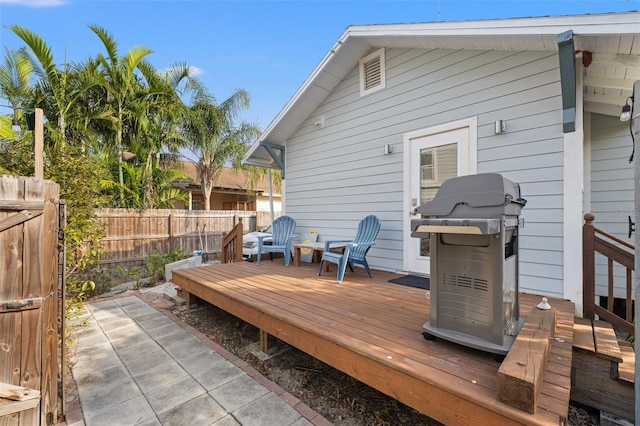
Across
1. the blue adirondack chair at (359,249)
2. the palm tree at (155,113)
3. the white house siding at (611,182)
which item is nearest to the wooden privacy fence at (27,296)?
the blue adirondack chair at (359,249)

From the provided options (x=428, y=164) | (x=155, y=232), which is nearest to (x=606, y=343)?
(x=428, y=164)

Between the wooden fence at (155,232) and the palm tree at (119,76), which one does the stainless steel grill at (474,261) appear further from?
the palm tree at (119,76)

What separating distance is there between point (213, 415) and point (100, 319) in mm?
2855

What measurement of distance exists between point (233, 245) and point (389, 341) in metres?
4.28

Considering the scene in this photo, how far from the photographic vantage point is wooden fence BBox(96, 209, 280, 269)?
22.4 feet

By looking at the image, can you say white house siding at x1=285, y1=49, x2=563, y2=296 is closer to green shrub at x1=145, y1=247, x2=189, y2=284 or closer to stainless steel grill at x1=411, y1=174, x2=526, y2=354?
stainless steel grill at x1=411, y1=174, x2=526, y2=354

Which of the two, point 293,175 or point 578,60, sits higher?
point 578,60

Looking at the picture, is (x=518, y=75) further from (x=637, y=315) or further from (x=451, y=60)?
(x=637, y=315)

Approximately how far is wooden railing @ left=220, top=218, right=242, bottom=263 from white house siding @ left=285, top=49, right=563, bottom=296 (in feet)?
4.17

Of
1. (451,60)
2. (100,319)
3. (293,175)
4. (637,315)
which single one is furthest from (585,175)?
(100,319)

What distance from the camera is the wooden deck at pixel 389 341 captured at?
1.36m

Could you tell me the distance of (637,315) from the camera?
1.50 metres

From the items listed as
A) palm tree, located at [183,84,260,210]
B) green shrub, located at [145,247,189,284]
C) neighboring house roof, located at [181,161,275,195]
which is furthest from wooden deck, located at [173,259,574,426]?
neighboring house roof, located at [181,161,275,195]

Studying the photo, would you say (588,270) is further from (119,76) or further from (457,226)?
(119,76)
